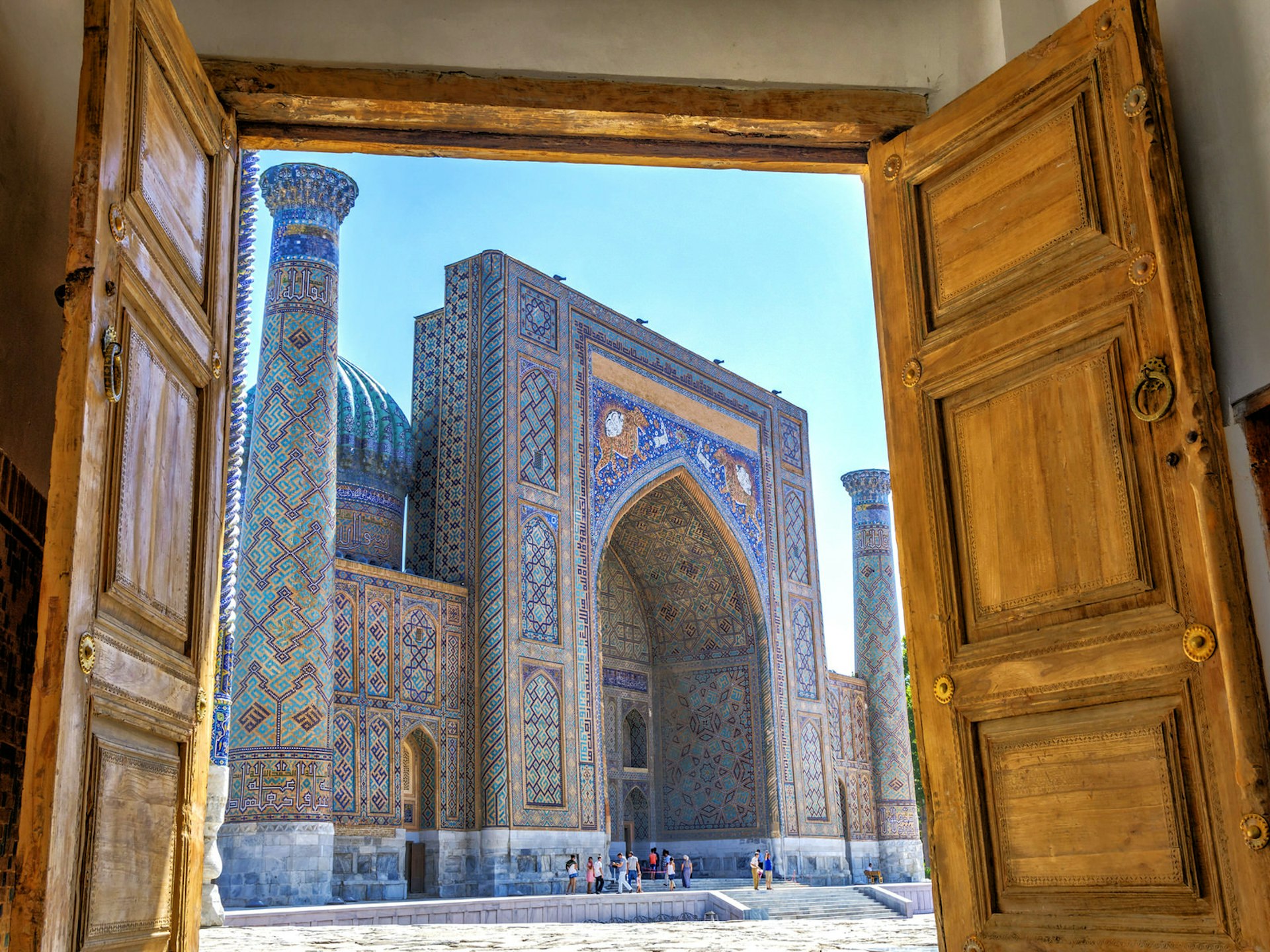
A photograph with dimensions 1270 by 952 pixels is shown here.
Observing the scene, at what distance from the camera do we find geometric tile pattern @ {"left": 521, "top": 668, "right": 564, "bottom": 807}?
12.5 m

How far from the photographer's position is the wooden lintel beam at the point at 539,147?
293 cm

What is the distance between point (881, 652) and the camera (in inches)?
760

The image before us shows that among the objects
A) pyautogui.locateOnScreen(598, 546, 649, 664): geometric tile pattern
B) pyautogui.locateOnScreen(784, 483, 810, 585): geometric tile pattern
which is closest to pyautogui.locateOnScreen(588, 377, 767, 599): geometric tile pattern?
pyautogui.locateOnScreen(784, 483, 810, 585): geometric tile pattern

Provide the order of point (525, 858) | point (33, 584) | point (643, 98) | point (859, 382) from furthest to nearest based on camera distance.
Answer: point (859, 382) < point (525, 858) < point (643, 98) < point (33, 584)

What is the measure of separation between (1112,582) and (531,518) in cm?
1122

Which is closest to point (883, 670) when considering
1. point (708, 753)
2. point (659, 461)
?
point (708, 753)

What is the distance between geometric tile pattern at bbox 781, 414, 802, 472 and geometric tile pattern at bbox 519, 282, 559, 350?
5.19 m

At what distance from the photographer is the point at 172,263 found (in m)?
2.29

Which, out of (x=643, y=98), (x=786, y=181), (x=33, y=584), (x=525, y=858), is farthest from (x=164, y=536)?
(x=786, y=181)

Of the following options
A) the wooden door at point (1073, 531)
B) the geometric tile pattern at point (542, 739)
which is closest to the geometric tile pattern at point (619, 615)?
the geometric tile pattern at point (542, 739)

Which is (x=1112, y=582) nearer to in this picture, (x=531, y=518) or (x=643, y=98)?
(x=643, y=98)

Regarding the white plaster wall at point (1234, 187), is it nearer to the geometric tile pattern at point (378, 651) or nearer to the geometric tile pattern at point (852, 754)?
the geometric tile pattern at point (378, 651)

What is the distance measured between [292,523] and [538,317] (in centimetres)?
431

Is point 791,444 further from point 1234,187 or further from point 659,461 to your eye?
point 1234,187
